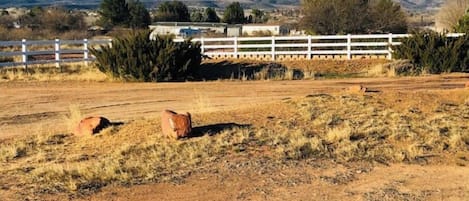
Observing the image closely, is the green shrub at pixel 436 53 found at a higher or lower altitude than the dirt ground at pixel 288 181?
higher

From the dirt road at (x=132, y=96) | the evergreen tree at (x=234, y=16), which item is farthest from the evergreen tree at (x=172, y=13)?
the dirt road at (x=132, y=96)

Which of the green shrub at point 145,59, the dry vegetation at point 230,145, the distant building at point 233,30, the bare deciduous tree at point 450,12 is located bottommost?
the dry vegetation at point 230,145

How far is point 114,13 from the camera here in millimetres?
73750

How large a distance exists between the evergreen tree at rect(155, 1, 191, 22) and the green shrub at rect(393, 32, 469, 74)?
2374 inches

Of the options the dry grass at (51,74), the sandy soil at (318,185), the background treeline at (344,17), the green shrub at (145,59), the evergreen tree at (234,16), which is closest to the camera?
the sandy soil at (318,185)

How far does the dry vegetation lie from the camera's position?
9.27 metres

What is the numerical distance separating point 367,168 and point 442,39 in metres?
20.4

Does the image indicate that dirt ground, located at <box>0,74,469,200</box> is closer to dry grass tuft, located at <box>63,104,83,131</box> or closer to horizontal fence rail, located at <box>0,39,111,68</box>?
dry grass tuft, located at <box>63,104,83,131</box>

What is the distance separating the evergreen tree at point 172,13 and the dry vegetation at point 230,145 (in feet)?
245

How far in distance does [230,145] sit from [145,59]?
46.5ft

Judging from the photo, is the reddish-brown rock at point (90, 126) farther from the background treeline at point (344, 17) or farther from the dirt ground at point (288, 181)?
the background treeline at point (344, 17)

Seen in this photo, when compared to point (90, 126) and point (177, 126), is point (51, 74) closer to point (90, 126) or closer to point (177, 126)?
point (90, 126)

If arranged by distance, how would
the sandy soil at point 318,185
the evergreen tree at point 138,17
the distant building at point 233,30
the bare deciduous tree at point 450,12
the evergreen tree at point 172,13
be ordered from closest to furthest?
the sandy soil at point 318,185 < the bare deciduous tree at point 450,12 < the distant building at point 233,30 < the evergreen tree at point 138,17 < the evergreen tree at point 172,13

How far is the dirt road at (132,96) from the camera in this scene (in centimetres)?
1482
